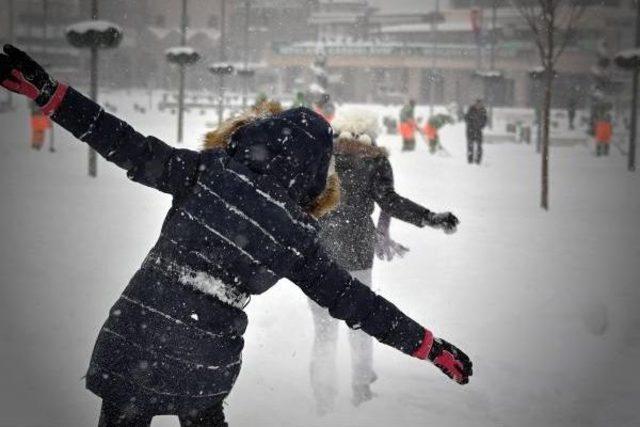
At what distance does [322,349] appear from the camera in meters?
3.47

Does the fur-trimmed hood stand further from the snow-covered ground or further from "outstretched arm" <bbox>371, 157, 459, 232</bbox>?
the snow-covered ground

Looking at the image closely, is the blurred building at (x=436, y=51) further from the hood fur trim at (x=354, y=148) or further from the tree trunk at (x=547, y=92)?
the hood fur trim at (x=354, y=148)

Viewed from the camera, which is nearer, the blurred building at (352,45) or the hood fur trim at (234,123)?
the hood fur trim at (234,123)

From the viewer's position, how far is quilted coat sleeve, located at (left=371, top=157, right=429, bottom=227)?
139 inches

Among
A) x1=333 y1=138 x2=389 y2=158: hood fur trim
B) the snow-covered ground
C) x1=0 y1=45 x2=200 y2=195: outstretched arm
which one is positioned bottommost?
the snow-covered ground

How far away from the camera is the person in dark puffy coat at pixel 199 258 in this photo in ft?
5.78

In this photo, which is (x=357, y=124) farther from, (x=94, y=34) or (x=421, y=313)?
(x=94, y=34)

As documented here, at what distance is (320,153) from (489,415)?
7.38 feet

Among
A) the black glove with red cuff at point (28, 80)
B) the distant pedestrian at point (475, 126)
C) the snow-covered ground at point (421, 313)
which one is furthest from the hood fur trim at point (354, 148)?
the distant pedestrian at point (475, 126)

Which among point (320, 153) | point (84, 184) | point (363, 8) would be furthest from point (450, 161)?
point (363, 8)

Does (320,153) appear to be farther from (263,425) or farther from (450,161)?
(450,161)

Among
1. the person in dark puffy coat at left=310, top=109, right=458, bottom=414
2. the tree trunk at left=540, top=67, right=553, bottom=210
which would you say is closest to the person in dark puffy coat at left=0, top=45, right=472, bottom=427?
the person in dark puffy coat at left=310, top=109, right=458, bottom=414

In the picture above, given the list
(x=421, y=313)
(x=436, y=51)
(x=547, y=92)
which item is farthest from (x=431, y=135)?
(x=436, y=51)

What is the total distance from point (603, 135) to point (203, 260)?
61.5 ft
